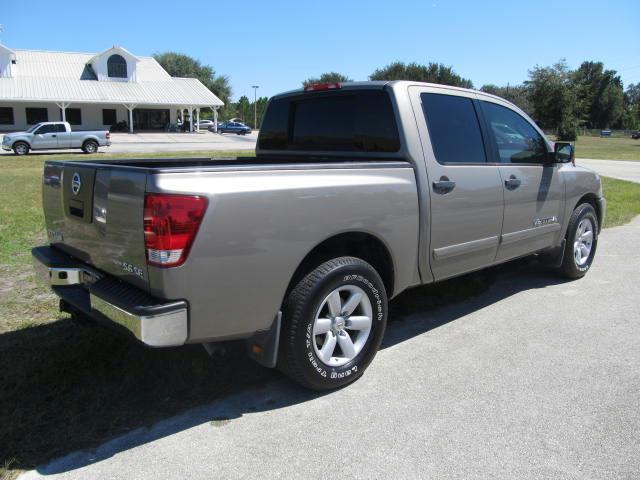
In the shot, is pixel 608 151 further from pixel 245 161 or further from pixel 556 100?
pixel 245 161

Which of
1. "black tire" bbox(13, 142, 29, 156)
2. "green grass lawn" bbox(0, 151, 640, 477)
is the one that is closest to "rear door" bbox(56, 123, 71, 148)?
"black tire" bbox(13, 142, 29, 156)

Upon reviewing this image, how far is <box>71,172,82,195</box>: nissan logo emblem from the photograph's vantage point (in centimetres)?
325

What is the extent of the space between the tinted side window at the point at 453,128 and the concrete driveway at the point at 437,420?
1.44m

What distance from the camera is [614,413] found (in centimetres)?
321

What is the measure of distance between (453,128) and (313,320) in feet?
6.62

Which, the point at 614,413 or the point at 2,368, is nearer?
the point at 614,413

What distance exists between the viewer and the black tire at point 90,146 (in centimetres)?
2755

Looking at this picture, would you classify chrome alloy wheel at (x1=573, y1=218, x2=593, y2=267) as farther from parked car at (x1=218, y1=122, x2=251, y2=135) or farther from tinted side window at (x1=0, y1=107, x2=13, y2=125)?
parked car at (x1=218, y1=122, x2=251, y2=135)

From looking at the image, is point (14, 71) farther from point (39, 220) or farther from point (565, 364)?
point (565, 364)

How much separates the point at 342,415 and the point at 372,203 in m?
1.30

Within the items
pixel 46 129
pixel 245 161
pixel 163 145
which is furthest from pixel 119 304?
pixel 163 145

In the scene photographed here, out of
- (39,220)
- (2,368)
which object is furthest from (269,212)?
(39,220)

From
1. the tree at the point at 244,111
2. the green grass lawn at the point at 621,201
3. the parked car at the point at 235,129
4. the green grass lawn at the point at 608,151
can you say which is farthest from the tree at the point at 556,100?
the green grass lawn at the point at 621,201

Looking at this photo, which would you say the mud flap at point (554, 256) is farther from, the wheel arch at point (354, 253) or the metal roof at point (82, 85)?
the metal roof at point (82, 85)
